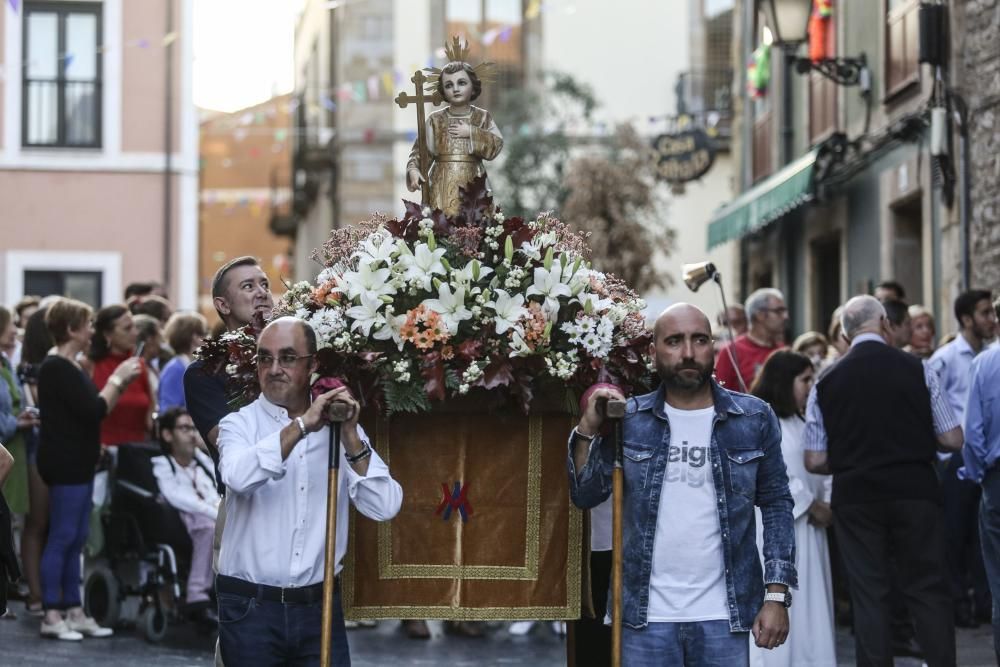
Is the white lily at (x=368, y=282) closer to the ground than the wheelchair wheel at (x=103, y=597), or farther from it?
farther from it

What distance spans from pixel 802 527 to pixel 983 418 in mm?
1072

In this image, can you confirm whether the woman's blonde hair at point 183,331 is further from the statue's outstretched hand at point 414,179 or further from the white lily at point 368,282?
the white lily at point 368,282

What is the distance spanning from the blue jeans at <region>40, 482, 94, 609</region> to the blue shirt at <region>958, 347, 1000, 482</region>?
5339 mm

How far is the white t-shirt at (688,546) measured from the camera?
5852 mm

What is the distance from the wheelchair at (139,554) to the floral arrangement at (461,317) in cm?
533

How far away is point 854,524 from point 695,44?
103 ft

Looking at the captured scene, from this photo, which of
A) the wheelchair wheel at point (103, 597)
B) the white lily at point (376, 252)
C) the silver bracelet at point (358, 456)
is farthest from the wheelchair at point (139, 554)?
the silver bracelet at point (358, 456)

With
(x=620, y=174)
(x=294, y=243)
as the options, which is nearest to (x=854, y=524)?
(x=620, y=174)

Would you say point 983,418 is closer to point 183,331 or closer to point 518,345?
point 518,345

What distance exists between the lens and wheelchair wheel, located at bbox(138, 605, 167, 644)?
37.3ft

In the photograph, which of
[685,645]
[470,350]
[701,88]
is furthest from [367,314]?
[701,88]

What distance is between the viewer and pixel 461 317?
6.18 m

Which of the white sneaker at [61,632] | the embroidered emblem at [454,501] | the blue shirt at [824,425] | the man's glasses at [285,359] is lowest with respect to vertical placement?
the white sneaker at [61,632]

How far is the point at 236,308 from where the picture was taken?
6.89m
